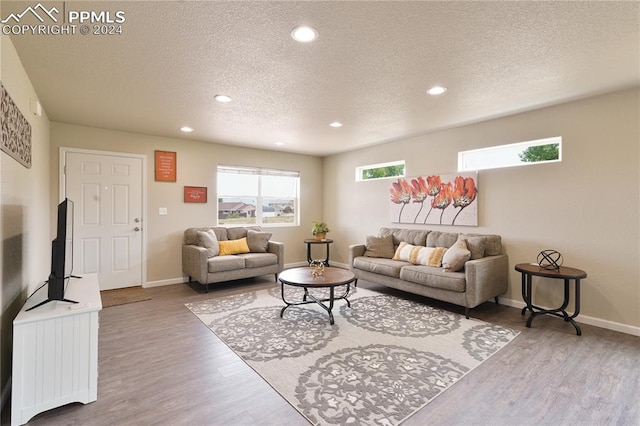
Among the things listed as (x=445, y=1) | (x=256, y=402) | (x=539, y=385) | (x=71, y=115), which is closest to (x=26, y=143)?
(x=71, y=115)

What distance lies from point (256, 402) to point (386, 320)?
5.84 ft

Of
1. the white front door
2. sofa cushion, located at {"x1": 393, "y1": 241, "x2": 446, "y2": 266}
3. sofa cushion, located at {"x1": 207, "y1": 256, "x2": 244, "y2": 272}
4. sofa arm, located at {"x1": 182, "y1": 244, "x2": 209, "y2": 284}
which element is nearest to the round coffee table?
sofa cushion, located at {"x1": 393, "y1": 241, "x2": 446, "y2": 266}

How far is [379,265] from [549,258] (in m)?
1.96

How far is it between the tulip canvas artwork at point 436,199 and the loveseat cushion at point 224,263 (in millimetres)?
2648

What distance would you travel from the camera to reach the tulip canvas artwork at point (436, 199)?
4211 mm

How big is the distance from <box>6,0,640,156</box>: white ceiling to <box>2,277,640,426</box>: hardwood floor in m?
2.40

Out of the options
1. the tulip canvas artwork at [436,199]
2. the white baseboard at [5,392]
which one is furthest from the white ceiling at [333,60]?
the white baseboard at [5,392]

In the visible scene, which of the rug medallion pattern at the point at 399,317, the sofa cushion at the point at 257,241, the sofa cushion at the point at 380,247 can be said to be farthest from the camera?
the sofa cushion at the point at 257,241

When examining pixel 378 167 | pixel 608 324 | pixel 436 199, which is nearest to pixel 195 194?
pixel 378 167

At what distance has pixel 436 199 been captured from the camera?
4.59m

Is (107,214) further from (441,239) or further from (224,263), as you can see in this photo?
(441,239)

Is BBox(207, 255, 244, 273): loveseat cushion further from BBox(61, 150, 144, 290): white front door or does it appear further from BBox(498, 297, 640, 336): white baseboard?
BBox(498, 297, 640, 336): white baseboard

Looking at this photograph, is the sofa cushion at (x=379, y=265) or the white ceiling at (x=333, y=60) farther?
the sofa cushion at (x=379, y=265)

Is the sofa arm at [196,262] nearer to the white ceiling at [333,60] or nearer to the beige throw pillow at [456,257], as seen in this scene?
the white ceiling at [333,60]
